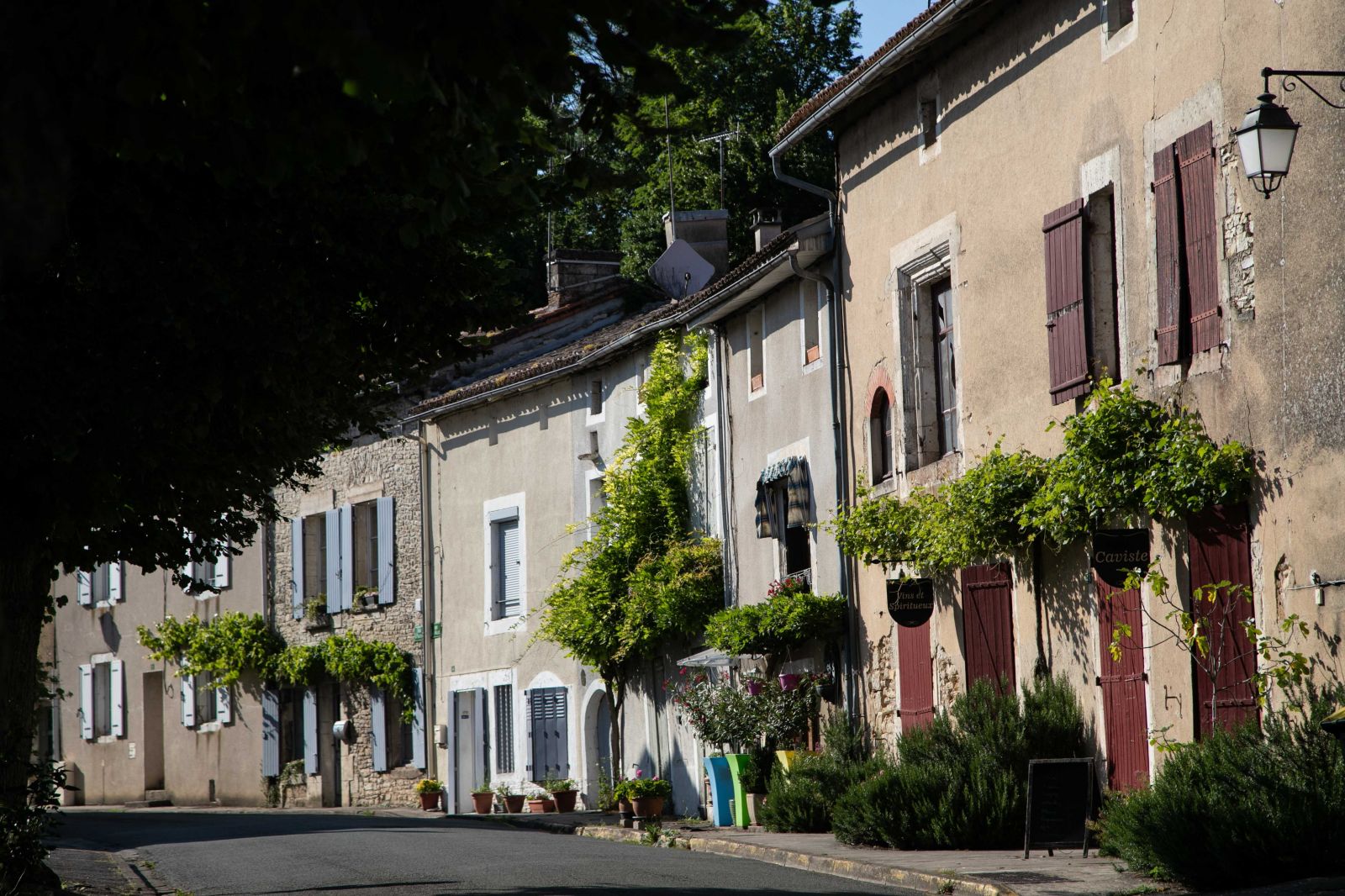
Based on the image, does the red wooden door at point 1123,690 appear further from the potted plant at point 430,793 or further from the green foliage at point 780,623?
the potted plant at point 430,793

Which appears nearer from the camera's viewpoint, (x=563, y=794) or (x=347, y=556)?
(x=563, y=794)

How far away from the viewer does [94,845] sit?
18.2 m

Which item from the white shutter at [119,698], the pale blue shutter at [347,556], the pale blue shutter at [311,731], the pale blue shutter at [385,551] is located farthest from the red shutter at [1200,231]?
the white shutter at [119,698]

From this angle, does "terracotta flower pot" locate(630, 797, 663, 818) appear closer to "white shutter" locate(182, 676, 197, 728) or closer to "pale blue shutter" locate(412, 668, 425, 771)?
"pale blue shutter" locate(412, 668, 425, 771)

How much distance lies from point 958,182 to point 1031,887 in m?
6.85

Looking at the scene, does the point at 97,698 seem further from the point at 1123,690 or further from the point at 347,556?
the point at 1123,690

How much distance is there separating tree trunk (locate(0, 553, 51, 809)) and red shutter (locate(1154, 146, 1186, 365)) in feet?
24.7

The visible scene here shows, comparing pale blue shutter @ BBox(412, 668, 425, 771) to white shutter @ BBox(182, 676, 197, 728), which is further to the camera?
white shutter @ BBox(182, 676, 197, 728)

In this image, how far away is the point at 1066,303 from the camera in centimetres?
1288

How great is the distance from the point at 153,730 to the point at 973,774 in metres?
23.8

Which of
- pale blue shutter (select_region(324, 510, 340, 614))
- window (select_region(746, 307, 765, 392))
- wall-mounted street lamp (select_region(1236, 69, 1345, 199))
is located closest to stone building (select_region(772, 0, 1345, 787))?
wall-mounted street lamp (select_region(1236, 69, 1345, 199))

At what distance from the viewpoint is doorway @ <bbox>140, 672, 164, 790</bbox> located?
3309 centimetres

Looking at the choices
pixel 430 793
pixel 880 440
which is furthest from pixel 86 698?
pixel 880 440

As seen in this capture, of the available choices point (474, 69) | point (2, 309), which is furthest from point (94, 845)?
point (474, 69)
